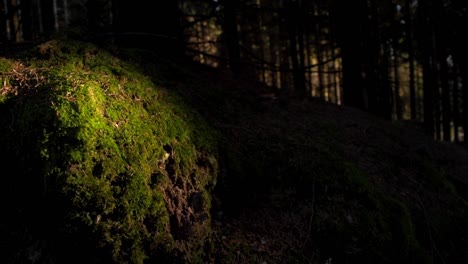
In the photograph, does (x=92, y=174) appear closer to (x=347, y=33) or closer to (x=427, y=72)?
(x=347, y=33)

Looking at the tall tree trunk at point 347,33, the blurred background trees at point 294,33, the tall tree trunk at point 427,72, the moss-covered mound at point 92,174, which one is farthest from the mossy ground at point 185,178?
the tall tree trunk at point 427,72

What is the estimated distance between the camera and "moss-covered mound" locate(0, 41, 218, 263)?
248 cm

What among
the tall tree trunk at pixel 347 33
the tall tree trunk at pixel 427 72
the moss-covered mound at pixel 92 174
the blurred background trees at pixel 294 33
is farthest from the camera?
the tall tree trunk at pixel 427 72

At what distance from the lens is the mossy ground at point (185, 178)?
256 centimetres

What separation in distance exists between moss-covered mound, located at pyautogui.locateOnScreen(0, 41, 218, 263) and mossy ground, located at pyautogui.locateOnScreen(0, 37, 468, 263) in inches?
0.4

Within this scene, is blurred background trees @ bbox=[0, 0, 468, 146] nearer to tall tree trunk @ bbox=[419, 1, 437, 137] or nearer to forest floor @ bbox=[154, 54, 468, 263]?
tall tree trunk @ bbox=[419, 1, 437, 137]

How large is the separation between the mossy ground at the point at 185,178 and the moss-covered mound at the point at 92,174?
0.03 feet

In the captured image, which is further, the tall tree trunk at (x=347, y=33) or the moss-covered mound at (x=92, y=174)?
the tall tree trunk at (x=347, y=33)

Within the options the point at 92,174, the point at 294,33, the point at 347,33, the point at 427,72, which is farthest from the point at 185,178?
the point at 427,72

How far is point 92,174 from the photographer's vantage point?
260 centimetres

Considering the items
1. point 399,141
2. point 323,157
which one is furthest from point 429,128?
point 323,157

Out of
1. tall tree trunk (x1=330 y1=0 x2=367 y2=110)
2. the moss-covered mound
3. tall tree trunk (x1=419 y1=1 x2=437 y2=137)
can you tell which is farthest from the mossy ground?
tall tree trunk (x1=419 y1=1 x2=437 y2=137)

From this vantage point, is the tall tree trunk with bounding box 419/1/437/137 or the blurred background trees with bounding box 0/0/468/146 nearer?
the blurred background trees with bounding box 0/0/468/146

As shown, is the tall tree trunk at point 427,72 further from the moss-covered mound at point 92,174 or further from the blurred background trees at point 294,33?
the moss-covered mound at point 92,174
